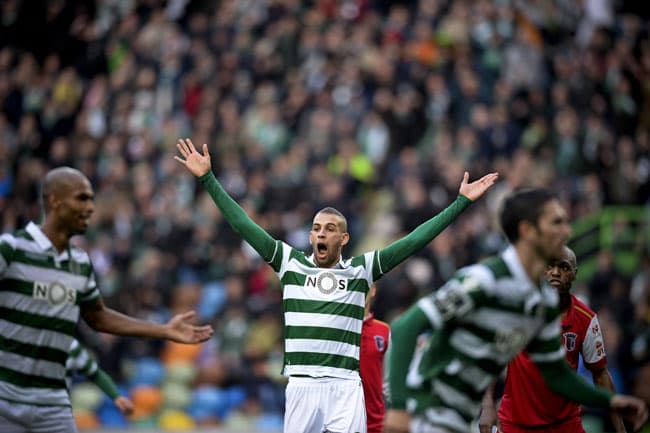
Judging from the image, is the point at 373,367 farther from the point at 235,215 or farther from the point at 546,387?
the point at 235,215

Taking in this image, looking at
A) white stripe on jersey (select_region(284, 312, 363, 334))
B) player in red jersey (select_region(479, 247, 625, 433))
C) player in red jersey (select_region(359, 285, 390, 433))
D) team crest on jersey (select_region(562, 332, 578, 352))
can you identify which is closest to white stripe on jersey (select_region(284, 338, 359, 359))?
white stripe on jersey (select_region(284, 312, 363, 334))

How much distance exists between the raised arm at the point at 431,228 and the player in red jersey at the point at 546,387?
0.83 m

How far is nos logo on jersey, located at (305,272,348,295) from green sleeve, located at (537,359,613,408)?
Result: 231cm

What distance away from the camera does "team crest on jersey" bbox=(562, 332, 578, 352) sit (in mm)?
8258

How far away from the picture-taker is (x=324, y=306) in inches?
324

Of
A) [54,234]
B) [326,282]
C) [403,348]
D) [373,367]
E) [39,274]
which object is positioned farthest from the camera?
[373,367]

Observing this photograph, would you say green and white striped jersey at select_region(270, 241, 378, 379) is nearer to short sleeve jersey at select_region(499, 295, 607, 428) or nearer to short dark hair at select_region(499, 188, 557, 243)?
short sleeve jersey at select_region(499, 295, 607, 428)

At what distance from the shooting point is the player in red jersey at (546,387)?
807cm

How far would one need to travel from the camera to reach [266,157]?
62.4 feet

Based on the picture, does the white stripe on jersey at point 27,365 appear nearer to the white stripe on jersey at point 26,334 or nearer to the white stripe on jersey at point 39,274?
the white stripe on jersey at point 26,334

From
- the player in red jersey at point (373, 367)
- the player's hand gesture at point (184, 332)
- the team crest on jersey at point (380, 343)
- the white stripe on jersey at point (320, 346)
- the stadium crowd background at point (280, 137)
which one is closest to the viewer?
the player's hand gesture at point (184, 332)

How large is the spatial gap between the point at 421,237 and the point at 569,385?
2.32m

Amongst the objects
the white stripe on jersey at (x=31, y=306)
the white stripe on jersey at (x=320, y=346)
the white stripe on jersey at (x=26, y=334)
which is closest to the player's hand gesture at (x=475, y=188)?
the white stripe on jersey at (x=320, y=346)

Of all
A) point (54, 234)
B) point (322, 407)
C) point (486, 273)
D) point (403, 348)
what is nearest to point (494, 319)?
point (486, 273)
